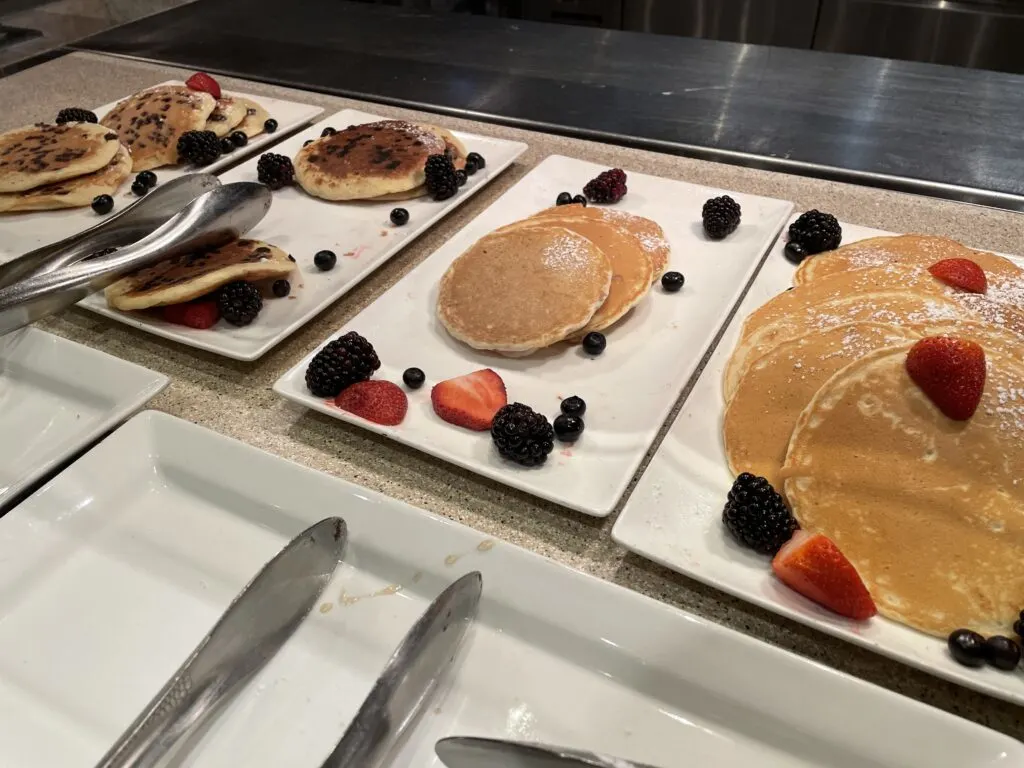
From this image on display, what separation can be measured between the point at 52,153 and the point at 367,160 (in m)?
0.86

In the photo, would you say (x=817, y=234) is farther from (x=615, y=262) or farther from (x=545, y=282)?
(x=545, y=282)

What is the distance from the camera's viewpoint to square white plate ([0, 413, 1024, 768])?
0.83m

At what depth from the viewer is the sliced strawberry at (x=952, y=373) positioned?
39.2 inches

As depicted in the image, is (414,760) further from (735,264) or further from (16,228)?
(16,228)

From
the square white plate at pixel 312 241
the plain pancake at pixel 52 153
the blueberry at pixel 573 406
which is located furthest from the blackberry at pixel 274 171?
the blueberry at pixel 573 406

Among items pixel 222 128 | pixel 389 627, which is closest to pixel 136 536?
pixel 389 627

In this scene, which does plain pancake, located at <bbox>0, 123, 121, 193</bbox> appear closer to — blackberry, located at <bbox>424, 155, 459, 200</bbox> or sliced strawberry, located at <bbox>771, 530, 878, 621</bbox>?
blackberry, located at <bbox>424, 155, 459, 200</bbox>

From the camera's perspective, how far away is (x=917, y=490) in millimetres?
995

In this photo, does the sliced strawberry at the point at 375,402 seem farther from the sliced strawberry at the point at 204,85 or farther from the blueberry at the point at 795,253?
the sliced strawberry at the point at 204,85

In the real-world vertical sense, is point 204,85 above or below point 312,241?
above

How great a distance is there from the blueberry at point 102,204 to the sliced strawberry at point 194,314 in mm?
602

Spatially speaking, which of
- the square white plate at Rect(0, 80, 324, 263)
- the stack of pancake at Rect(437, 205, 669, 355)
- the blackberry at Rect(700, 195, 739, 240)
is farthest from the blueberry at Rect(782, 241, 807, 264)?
the square white plate at Rect(0, 80, 324, 263)

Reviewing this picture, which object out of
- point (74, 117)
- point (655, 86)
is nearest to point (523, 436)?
point (655, 86)

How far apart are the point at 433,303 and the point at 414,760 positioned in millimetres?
919
